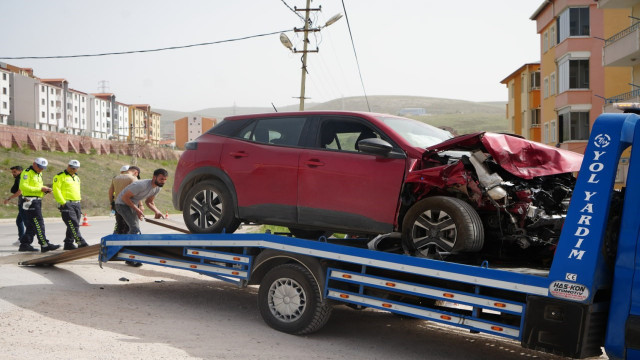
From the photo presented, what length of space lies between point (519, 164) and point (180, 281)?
238 inches

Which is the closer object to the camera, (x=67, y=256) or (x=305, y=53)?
(x=67, y=256)

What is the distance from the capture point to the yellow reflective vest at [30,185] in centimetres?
1253

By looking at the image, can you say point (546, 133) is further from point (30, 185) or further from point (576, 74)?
point (30, 185)

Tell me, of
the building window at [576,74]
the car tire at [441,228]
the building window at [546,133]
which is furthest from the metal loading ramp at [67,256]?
the building window at [546,133]

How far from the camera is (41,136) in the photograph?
5469 centimetres

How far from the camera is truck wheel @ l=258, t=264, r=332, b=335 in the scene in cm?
677

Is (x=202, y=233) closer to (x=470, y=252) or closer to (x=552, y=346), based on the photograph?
(x=470, y=252)

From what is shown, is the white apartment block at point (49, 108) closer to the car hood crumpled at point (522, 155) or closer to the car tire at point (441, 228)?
the car tire at point (441, 228)

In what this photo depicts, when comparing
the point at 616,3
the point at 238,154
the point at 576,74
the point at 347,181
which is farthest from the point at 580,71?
the point at 347,181

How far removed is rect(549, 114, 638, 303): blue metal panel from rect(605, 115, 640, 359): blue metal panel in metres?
0.12

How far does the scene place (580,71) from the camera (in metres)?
34.7

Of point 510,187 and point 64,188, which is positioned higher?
point 510,187

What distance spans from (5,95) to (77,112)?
29.9 meters

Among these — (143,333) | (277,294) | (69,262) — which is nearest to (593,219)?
(277,294)
